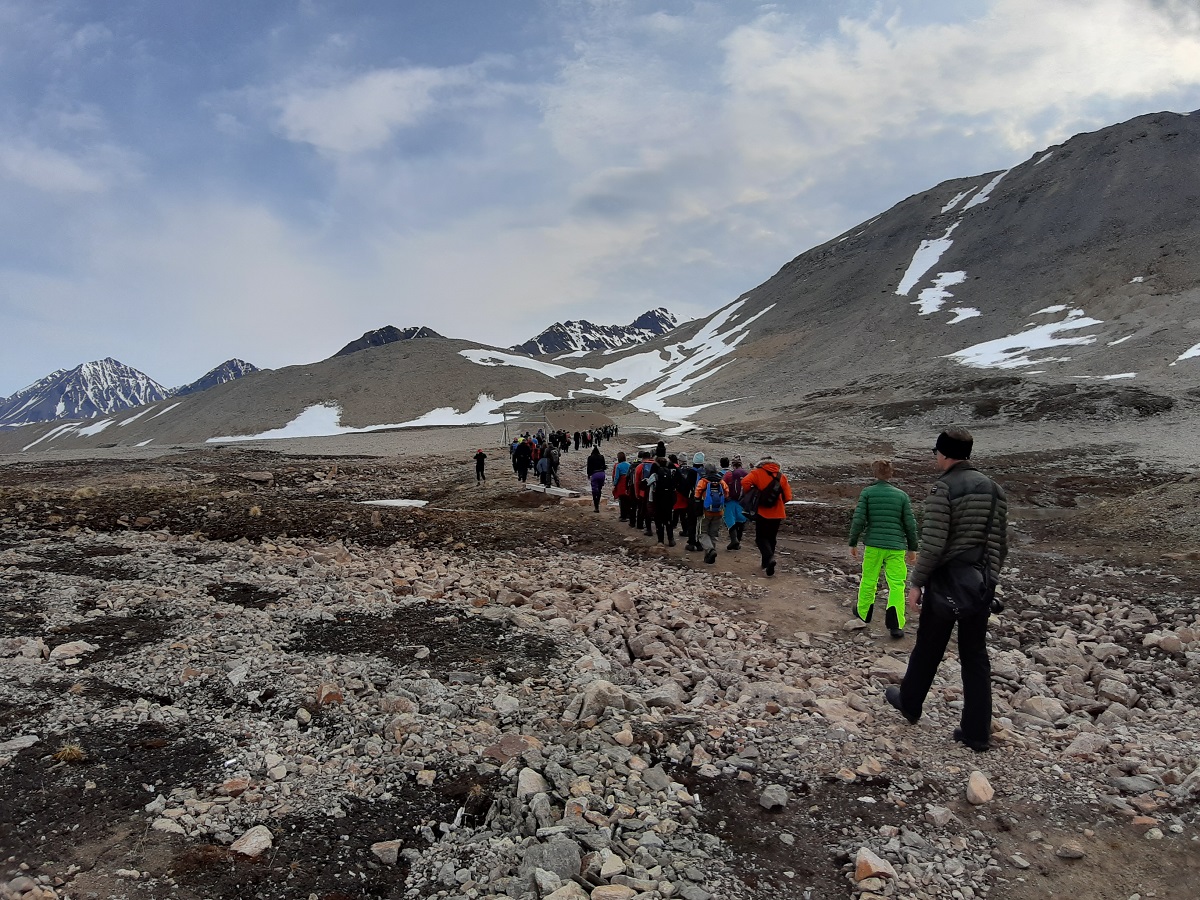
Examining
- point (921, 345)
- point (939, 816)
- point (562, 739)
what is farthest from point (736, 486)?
point (921, 345)

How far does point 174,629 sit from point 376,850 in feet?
16.4

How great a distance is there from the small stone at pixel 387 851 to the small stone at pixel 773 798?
251 cm

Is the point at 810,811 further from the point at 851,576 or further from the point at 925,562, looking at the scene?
the point at 851,576

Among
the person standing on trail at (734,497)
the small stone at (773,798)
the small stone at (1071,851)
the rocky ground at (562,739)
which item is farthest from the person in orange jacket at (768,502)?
the small stone at (1071,851)

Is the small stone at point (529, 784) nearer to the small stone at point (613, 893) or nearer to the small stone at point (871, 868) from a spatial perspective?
the small stone at point (613, 893)

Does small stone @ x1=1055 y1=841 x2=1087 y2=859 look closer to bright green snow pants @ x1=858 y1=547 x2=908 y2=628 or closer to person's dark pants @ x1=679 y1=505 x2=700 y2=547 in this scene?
bright green snow pants @ x1=858 y1=547 x2=908 y2=628

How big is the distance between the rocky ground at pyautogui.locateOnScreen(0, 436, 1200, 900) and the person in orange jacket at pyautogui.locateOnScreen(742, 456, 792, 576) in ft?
2.32

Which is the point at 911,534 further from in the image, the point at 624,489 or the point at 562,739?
the point at 624,489

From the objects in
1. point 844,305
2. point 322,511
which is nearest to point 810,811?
point 322,511

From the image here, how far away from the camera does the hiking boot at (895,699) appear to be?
574 cm

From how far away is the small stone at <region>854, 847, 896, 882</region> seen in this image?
3.88 m

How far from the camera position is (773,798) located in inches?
182

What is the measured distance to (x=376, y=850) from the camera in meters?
4.01

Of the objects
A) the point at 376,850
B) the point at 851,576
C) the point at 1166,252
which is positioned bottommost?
the point at 851,576
